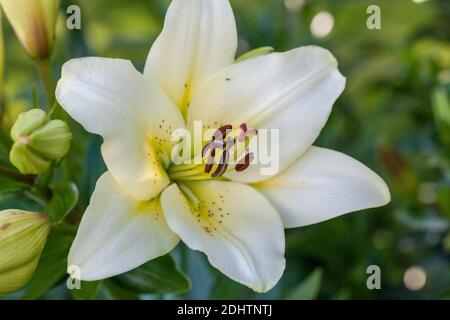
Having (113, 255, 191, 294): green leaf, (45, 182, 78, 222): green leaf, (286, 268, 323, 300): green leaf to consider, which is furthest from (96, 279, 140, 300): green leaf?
(286, 268, 323, 300): green leaf

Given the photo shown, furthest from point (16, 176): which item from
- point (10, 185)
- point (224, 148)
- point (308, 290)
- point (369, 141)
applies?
point (369, 141)

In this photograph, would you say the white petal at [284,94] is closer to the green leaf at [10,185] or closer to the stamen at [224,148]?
the stamen at [224,148]

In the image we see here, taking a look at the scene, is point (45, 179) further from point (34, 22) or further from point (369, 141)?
point (369, 141)

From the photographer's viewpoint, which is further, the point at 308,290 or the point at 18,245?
the point at 308,290
